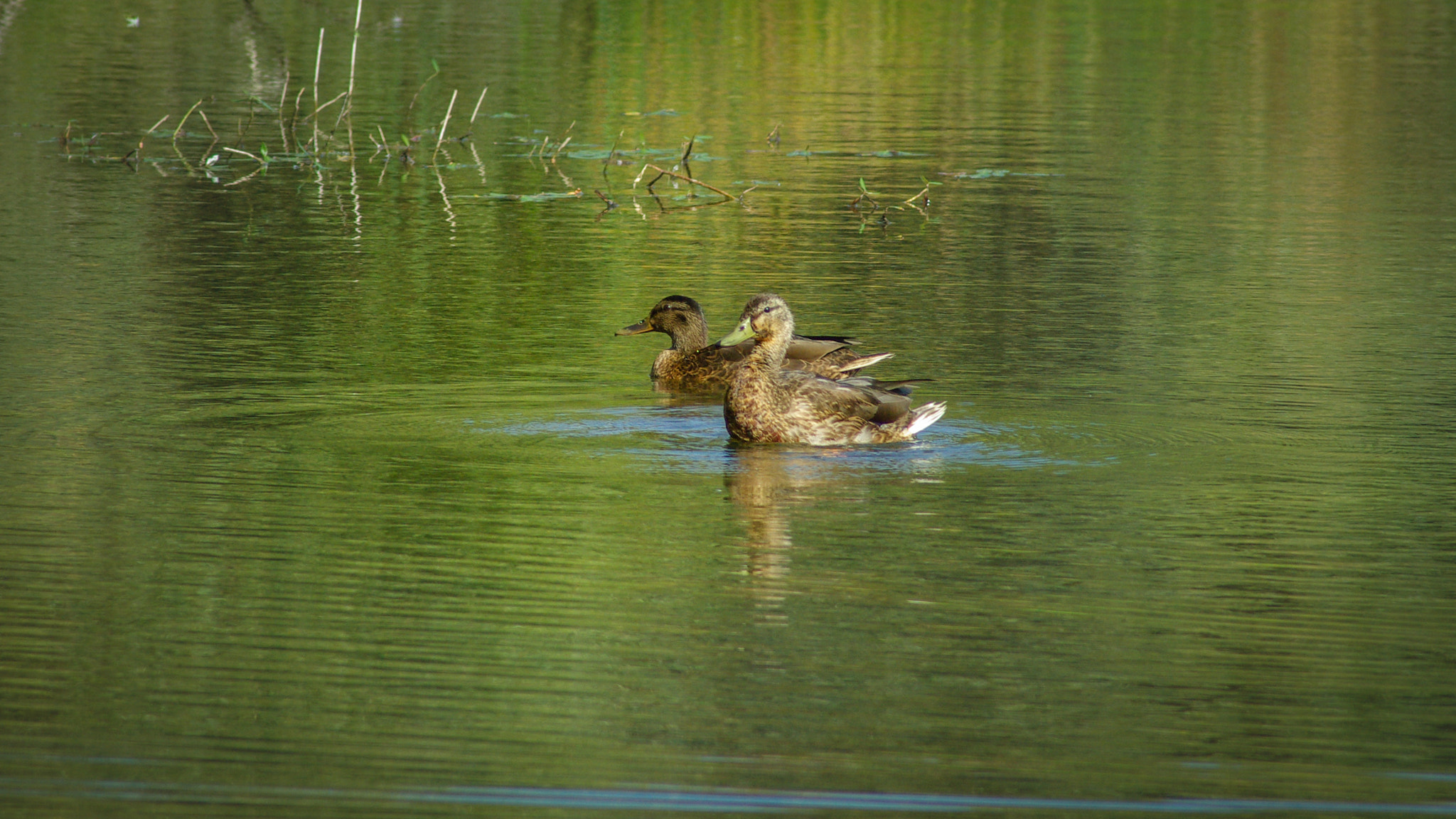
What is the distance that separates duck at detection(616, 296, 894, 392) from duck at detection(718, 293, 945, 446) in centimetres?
86

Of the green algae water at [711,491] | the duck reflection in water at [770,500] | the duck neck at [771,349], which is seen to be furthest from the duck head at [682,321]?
the duck reflection in water at [770,500]

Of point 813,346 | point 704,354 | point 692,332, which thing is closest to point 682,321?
point 692,332

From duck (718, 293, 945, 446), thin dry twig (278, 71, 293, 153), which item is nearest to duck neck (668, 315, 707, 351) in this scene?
duck (718, 293, 945, 446)

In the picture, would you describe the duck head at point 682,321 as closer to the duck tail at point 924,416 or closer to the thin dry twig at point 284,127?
the duck tail at point 924,416

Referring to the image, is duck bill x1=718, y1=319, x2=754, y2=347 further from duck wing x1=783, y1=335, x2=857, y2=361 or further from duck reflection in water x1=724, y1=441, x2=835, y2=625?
duck wing x1=783, y1=335, x2=857, y2=361

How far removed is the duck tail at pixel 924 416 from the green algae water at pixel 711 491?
0.78 ft

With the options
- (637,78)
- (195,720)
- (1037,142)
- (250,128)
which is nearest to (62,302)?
(195,720)

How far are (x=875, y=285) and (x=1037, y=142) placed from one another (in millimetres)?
11093

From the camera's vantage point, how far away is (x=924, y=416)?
1109 centimetres

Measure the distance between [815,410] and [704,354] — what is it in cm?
264

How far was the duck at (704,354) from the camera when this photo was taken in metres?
12.7

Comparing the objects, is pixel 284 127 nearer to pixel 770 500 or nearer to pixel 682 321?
pixel 682 321

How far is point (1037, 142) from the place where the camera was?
88.8 ft

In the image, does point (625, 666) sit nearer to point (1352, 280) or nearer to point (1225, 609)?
point (1225, 609)
